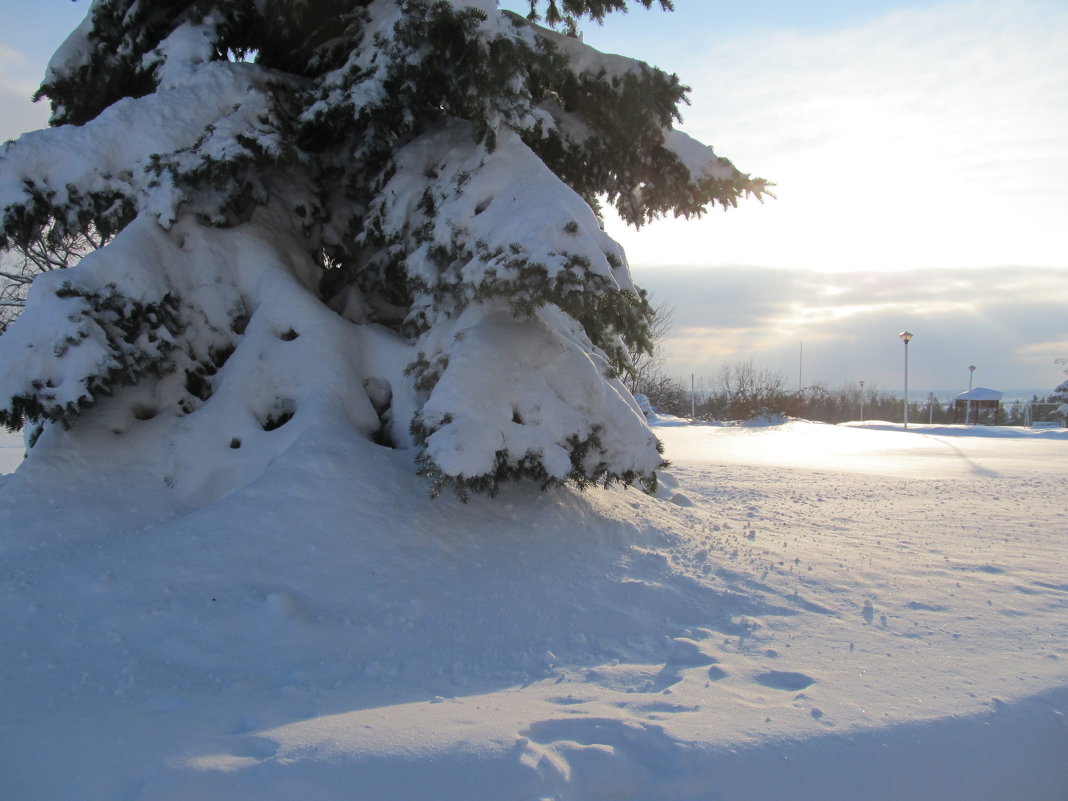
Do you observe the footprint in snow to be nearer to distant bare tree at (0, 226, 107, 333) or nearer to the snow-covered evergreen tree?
the snow-covered evergreen tree

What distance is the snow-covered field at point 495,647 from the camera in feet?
7.54

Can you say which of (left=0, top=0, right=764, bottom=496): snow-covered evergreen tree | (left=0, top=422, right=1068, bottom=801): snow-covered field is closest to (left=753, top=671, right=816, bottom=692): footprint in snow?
(left=0, top=422, right=1068, bottom=801): snow-covered field

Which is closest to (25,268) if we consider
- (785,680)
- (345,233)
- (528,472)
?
(345,233)

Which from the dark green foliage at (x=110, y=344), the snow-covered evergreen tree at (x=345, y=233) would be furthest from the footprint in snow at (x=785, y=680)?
the dark green foliage at (x=110, y=344)

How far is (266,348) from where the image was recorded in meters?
5.43

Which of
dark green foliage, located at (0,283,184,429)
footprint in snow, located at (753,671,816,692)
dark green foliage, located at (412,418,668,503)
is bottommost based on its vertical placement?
footprint in snow, located at (753,671,816,692)

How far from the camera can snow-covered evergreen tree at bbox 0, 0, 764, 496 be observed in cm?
442

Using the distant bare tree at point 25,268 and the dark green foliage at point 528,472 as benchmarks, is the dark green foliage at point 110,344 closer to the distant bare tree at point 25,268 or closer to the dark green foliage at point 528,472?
the dark green foliage at point 528,472

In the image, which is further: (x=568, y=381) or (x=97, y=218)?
(x=97, y=218)

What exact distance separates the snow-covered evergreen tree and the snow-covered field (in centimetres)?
59

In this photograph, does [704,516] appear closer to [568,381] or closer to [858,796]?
[568,381]

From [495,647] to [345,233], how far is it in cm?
441

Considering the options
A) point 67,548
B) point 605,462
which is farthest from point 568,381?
point 67,548

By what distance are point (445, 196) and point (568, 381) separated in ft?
5.89
